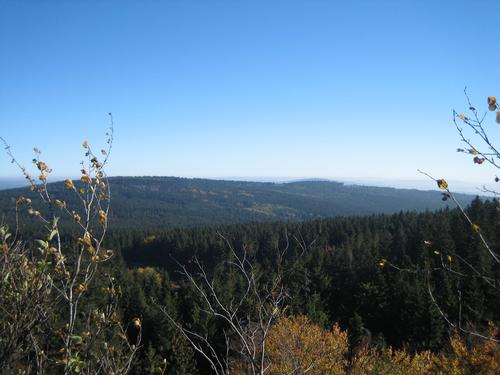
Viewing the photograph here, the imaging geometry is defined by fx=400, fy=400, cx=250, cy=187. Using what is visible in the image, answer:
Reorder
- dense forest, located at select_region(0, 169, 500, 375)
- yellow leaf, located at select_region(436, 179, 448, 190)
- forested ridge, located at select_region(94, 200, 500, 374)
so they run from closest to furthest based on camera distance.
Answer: yellow leaf, located at select_region(436, 179, 448, 190)
dense forest, located at select_region(0, 169, 500, 375)
forested ridge, located at select_region(94, 200, 500, 374)

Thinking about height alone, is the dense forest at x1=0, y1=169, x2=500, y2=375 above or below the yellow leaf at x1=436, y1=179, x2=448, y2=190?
below

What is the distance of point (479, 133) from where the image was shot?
3.03 meters

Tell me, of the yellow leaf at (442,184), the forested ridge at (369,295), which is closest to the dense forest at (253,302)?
the yellow leaf at (442,184)

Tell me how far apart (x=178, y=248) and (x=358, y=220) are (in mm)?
36281

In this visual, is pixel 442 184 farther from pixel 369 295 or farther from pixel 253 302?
pixel 369 295

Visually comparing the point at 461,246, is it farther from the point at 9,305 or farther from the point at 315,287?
the point at 9,305

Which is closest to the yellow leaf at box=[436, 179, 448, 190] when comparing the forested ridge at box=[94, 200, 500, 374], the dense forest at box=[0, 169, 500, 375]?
Result: the dense forest at box=[0, 169, 500, 375]

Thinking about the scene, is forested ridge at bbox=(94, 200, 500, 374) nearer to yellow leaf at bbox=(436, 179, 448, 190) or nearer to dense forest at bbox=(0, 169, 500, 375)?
dense forest at bbox=(0, 169, 500, 375)

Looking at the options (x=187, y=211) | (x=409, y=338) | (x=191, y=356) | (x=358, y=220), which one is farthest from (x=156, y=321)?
(x=187, y=211)

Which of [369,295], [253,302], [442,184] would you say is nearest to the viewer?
[442,184]

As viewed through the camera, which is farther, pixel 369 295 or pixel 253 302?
pixel 369 295

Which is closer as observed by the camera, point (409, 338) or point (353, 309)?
point (409, 338)

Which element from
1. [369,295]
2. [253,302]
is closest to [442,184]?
[253,302]

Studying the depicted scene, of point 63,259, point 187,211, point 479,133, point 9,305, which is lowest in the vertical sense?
point 187,211
